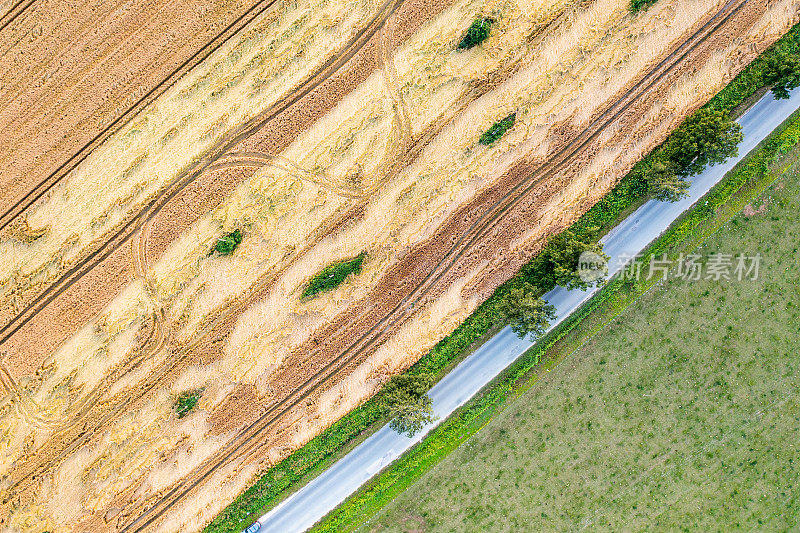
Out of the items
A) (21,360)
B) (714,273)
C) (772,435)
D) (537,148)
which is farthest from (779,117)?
(21,360)

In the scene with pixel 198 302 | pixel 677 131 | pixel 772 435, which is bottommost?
pixel 772 435

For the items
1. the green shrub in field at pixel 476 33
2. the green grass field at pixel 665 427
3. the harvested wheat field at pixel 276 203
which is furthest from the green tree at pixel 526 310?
the green shrub in field at pixel 476 33

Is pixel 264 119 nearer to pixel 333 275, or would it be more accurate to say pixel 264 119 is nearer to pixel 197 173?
pixel 197 173

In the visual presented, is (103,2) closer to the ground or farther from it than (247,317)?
farther from it

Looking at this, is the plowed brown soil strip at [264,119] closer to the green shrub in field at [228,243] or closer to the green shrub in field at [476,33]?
the green shrub in field at [476,33]

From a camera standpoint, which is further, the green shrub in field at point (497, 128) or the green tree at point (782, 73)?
the green shrub in field at point (497, 128)

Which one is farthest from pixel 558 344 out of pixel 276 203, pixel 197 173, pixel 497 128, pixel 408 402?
pixel 197 173

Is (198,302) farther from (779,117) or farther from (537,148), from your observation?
(779,117)
